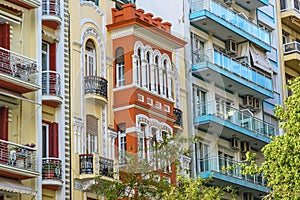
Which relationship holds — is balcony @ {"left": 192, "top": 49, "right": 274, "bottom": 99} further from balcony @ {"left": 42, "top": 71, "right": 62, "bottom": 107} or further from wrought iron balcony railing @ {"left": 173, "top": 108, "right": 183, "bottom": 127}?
balcony @ {"left": 42, "top": 71, "right": 62, "bottom": 107}

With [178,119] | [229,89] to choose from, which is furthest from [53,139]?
[229,89]

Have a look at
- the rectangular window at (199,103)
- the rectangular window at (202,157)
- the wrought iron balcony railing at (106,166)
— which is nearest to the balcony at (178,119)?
the rectangular window at (199,103)

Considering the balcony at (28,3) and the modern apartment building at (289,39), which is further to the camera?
the modern apartment building at (289,39)

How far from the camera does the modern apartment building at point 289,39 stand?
54250 millimetres

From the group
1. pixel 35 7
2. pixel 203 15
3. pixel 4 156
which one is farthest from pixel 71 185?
pixel 203 15

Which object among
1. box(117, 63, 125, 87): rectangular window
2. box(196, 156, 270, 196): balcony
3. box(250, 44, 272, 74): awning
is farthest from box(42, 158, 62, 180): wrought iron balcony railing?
box(250, 44, 272, 74): awning

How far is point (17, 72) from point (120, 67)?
294 inches

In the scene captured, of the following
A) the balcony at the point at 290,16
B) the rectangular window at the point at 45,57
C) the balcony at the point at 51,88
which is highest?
the balcony at the point at 290,16

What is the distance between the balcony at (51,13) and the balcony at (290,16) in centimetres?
2366

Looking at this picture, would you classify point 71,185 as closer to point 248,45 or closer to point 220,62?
point 220,62

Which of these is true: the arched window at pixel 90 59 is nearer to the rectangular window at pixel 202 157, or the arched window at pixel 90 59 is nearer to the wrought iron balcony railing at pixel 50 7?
the wrought iron balcony railing at pixel 50 7

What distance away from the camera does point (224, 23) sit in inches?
1820

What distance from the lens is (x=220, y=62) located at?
45.6m

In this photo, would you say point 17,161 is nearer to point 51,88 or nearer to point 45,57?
point 51,88
